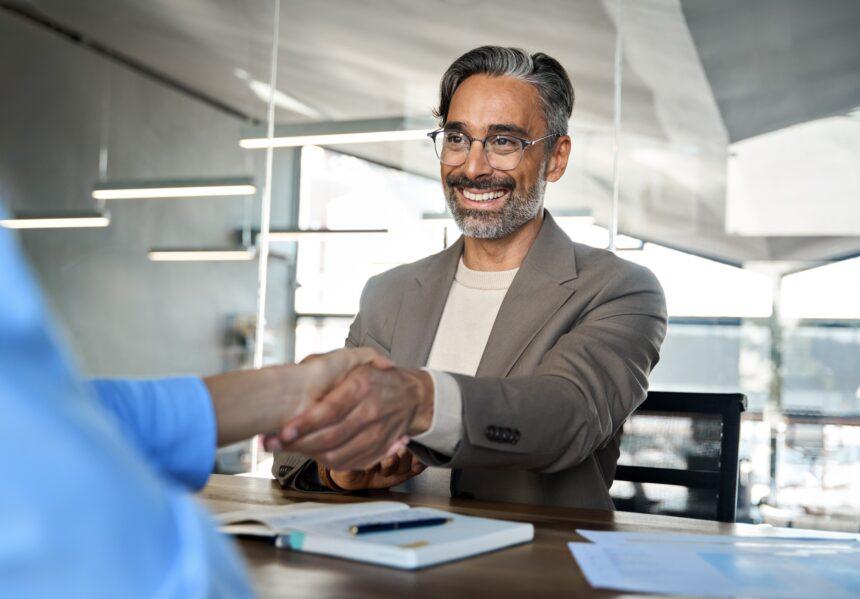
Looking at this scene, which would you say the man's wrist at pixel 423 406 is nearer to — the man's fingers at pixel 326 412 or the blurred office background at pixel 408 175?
the man's fingers at pixel 326 412

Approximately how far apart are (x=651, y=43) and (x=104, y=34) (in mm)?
4109

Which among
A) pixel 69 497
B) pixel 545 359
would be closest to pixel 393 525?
pixel 545 359

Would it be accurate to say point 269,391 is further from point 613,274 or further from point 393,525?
point 613,274

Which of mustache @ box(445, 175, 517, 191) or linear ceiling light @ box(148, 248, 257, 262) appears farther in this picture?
linear ceiling light @ box(148, 248, 257, 262)

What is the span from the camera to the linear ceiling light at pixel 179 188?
237 inches

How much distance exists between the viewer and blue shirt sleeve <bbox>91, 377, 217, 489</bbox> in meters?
0.71

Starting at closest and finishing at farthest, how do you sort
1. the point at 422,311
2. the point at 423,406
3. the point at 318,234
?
the point at 423,406, the point at 422,311, the point at 318,234

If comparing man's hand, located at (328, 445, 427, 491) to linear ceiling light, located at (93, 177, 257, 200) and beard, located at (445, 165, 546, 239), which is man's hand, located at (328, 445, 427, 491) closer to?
beard, located at (445, 165, 546, 239)

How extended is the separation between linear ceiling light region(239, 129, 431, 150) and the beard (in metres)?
2.92

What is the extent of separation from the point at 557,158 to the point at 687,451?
2.84 ft

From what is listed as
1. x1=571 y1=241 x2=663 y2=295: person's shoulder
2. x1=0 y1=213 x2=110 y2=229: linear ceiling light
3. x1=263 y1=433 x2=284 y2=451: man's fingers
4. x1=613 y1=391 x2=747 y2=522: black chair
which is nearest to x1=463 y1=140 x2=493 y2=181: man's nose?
x1=571 y1=241 x2=663 y2=295: person's shoulder

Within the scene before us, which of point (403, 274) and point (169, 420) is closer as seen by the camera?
point (169, 420)

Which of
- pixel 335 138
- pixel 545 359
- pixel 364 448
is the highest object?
pixel 335 138

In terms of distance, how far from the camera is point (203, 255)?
644 centimetres
